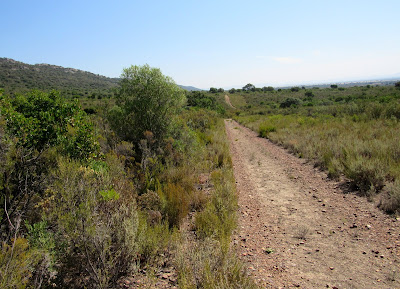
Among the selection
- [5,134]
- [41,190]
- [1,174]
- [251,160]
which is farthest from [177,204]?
[251,160]

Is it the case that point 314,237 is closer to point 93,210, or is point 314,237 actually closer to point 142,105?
point 93,210

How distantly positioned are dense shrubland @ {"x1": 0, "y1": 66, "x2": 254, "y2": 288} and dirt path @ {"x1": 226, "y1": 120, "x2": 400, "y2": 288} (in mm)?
615

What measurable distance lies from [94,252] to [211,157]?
22.9 feet

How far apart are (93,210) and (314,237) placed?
3.85m

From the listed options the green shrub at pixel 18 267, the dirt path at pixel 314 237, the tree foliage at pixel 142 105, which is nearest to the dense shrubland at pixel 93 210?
the green shrub at pixel 18 267

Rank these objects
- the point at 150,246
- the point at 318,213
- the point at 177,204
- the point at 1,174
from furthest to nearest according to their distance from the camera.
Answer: the point at 318,213 < the point at 177,204 < the point at 1,174 < the point at 150,246

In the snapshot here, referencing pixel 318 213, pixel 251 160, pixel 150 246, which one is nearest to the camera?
pixel 150 246

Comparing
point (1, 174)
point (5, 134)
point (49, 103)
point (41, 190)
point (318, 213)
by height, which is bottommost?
point (318, 213)

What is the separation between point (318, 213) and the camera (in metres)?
→ 5.31

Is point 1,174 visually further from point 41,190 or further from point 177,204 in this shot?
point 177,204

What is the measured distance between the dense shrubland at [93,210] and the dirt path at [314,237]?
0.62m

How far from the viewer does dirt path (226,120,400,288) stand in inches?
127

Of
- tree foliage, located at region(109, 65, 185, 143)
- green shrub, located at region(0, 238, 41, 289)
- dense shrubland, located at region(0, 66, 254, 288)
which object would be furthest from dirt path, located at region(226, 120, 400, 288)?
tree foliage, located at region(109, 65, 185, 143)

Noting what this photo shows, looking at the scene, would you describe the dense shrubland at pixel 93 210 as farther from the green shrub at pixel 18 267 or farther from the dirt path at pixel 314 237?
the dirt path at pixel 314 237
